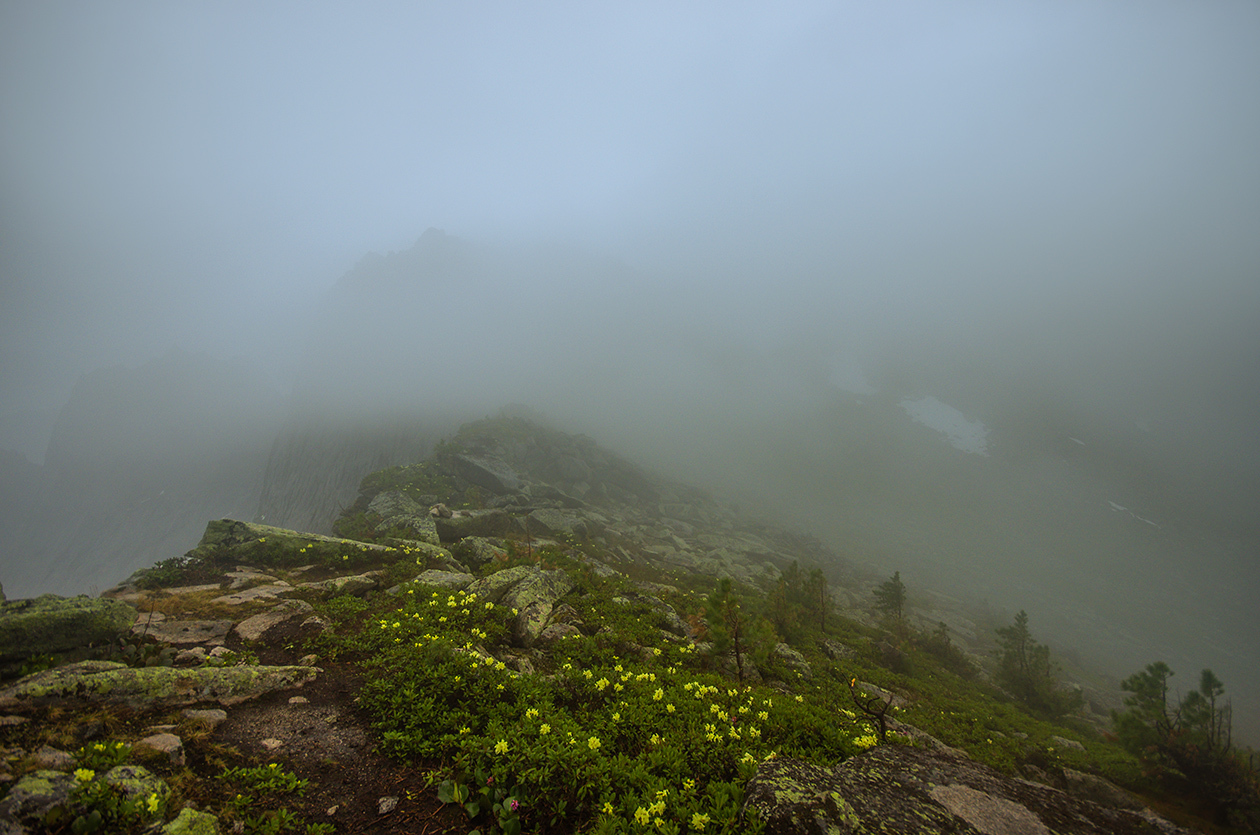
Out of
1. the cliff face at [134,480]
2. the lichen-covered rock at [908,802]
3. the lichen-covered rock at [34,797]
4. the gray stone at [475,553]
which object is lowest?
the cliff face at [134,480]

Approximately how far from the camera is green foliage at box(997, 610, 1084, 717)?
1065 inches

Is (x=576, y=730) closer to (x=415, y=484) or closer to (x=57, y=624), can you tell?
(x=57, y=624)

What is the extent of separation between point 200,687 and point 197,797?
11.7 feet

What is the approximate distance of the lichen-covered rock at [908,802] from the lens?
4.98m

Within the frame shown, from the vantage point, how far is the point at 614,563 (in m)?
35.9

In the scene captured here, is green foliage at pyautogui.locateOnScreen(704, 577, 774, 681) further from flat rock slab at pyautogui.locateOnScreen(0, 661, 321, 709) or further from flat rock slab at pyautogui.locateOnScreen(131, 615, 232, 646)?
flat rock slab at pyautogui.locateOnScreen(131, 615, 232, 646)

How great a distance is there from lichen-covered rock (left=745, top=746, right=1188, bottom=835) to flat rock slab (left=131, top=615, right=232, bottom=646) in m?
13.6

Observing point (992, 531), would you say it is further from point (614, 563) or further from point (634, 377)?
point (614, 563)

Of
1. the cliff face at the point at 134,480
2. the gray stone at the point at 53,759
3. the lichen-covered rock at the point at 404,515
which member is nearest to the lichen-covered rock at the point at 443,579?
the lichen-covered rock at the point at 404,515

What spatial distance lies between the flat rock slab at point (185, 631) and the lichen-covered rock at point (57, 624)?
2.57 feet

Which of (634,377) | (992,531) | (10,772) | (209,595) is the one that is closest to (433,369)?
(634,377)

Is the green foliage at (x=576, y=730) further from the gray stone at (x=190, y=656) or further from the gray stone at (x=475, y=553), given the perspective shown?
the gray stone at (x=475, y=553)

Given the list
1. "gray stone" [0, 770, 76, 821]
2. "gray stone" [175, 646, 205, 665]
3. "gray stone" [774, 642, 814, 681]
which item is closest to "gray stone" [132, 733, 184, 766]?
"gray stone" [0, 770, 76, 821]

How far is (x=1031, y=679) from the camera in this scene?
28.5 metres
